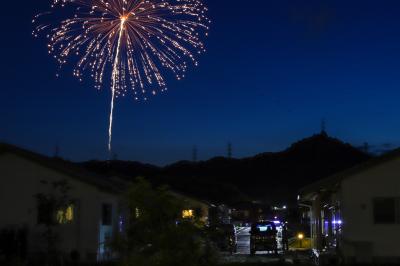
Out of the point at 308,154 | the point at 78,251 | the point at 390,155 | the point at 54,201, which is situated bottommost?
the point at 78,251

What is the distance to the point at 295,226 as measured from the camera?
4947 centimetres

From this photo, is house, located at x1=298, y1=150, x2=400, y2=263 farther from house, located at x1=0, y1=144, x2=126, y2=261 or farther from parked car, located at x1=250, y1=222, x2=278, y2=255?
parked car, located at x1=250, y1=222, x2=278, y2=255

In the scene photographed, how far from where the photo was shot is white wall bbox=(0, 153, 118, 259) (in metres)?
25.3

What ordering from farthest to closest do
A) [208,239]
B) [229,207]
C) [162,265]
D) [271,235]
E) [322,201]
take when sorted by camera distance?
[229,207] < [271,235] < [322,201] < [208,239] < [162,265]

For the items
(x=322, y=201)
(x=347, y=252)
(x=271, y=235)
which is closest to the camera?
(x=347, y=252)

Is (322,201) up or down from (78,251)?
up

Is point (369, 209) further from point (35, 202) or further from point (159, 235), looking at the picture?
point (35, 202)

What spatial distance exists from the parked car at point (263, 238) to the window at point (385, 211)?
35.7ft

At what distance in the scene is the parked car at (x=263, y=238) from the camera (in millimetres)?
33672

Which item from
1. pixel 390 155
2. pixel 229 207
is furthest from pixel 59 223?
pixel 229 207

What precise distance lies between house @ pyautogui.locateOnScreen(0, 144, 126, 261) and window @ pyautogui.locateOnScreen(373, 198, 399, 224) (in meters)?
9.85

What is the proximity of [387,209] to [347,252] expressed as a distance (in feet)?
6.64

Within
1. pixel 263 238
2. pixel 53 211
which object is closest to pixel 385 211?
pixel 53 211

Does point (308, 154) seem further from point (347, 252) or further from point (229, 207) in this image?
point (347, 252)
